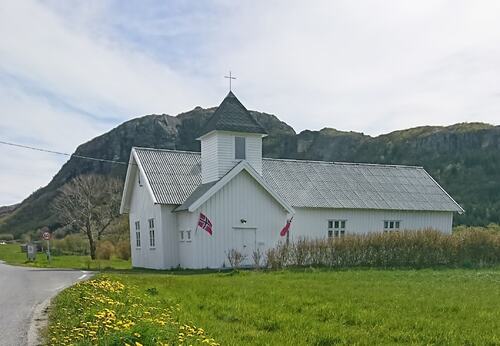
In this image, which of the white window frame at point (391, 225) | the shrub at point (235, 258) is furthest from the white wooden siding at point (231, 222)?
the white window frame at point (391, 225)

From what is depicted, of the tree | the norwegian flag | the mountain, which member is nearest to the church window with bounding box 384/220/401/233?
the norwegian flag

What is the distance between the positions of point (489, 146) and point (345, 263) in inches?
2660

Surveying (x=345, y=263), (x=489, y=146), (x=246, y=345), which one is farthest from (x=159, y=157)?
(x=489, y=146)

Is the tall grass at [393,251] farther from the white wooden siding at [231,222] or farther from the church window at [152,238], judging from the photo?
the church window at [152,238]

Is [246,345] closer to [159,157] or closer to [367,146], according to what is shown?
[159,157]

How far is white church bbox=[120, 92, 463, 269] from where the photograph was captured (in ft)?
84.3

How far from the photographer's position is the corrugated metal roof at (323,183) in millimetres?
Answer: 28250

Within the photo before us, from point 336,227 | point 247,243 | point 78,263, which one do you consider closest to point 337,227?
point 336,227

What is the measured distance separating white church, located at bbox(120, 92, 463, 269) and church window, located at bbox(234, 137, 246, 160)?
0.05 meters

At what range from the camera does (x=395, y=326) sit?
29.2 ft

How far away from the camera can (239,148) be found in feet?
90.0

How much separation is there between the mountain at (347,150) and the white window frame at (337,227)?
3089cm

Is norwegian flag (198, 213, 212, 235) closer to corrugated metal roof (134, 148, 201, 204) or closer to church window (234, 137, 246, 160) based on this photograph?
corrugated metal roof (134, 148, 201, 204)

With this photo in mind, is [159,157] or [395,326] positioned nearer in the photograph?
[395,326]
